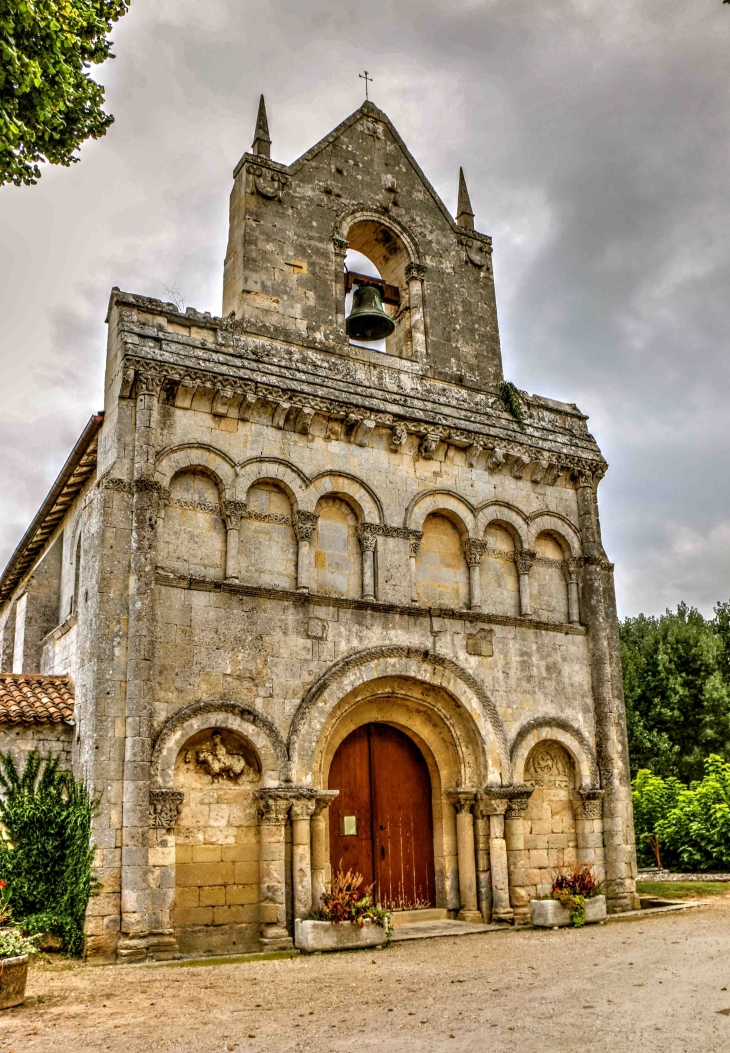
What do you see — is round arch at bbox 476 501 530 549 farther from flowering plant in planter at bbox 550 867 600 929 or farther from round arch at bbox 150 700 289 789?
flowering plant in planter at bbox 550 867 600 929

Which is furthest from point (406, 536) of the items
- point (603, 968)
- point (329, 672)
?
point (603, 968)

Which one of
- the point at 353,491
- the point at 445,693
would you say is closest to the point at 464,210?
the point at 353,491

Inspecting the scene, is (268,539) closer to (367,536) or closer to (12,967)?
(367,536)

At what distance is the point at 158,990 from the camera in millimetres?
9641

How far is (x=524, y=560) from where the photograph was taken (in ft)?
52.6

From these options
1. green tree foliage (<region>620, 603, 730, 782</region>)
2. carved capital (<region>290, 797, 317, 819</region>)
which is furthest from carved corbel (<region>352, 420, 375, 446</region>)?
green tree foliage (<region>620, 603, 730, 782</region>)

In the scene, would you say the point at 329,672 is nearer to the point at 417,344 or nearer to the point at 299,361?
the point at 299,361

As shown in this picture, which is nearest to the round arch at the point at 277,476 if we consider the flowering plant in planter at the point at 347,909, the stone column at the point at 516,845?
the flowering plant in planter at the point at 347,909

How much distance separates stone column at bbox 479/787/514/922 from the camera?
45.9 ft

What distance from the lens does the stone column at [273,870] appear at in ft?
39.9

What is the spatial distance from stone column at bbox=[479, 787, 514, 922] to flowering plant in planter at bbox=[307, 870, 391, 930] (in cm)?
237

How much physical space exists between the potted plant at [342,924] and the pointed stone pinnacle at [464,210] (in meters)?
12.1

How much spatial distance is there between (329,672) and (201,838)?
2.83m

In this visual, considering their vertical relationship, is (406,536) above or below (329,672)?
above
